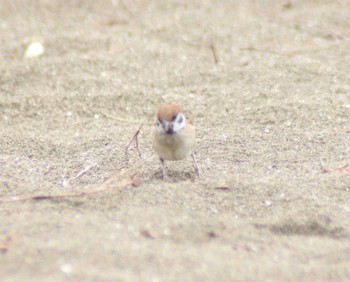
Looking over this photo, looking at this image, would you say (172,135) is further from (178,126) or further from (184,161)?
(184,161)

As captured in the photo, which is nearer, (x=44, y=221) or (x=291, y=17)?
(x=44, y=221)

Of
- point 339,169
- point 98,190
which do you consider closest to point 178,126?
point 98,190

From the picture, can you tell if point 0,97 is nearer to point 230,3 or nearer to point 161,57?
point 161,57

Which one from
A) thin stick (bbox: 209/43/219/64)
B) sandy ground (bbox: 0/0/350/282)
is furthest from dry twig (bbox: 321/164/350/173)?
thin stick (bbox: 209/43/219/64)

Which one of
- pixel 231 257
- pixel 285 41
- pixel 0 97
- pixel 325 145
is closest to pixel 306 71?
pixel 285 41

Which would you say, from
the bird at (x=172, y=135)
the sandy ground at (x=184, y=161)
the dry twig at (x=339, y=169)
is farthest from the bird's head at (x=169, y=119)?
the dry twig at (x=339, y=169)

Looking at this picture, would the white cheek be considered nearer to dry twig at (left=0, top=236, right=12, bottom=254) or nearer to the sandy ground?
the sandy ground
